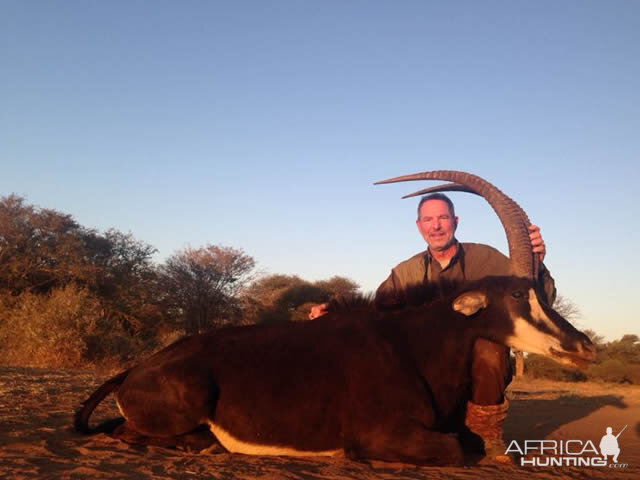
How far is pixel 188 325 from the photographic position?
74.9 ft

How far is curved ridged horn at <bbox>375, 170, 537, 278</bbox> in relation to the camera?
502 cm

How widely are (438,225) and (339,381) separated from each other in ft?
9.20

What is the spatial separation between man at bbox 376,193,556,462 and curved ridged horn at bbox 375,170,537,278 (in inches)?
8.6

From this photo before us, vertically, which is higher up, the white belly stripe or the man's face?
the man's face

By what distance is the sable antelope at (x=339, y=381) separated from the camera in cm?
421

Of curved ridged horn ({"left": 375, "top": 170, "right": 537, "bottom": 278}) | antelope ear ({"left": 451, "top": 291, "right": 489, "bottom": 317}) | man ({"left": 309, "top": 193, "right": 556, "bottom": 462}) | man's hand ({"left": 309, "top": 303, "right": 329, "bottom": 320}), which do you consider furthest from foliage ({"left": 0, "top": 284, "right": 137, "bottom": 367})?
antelope ear ({"left": 451, "top": 291, "right": 489, "bottom": 317})

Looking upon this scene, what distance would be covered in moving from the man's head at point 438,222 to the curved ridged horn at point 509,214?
1.00 meters

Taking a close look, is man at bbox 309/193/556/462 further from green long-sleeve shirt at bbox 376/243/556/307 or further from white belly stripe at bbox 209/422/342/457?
white belly stripe at bbox 209/422/342/457

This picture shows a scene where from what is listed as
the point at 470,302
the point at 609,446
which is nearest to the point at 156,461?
the point at 470,302

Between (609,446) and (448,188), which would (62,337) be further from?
(609,446)

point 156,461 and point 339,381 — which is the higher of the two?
point 339,381

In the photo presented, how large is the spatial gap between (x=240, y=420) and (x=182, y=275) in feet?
67.5

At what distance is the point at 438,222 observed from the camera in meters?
6.59

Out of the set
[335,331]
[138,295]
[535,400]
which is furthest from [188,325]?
[335,331]
